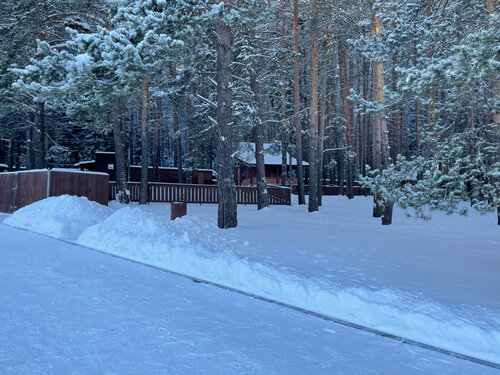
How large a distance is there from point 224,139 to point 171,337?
32.1ft

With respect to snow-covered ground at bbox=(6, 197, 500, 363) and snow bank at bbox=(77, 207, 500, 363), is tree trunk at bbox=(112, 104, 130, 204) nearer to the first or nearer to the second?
snow-covered ground at bbox=(6, 197, 500, 363)

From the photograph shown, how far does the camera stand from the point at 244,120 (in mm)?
22359

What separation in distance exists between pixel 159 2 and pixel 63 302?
787cm

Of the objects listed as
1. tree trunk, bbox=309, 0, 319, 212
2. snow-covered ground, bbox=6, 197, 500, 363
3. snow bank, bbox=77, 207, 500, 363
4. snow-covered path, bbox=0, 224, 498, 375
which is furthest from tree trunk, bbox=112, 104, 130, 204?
snow-covered path, bbox=0, 224, 498, 375

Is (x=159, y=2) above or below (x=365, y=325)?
above

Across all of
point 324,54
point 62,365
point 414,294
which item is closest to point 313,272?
point 414,294

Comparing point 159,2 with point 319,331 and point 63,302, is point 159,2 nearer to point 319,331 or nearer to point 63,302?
point 63,302

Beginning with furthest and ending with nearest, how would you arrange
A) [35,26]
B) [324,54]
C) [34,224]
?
[324,54] < [35,26] < [34,224]

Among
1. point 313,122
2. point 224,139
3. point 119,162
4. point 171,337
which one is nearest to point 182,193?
point 119,162

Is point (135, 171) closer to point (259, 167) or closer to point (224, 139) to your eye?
point (259, 167)

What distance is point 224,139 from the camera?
13.6m

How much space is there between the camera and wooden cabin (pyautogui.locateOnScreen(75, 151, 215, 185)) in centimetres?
3347

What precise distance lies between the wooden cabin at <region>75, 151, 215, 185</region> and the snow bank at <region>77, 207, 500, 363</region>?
69.3ft

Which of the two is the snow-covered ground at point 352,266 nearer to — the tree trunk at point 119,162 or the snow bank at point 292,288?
the snow bank at point 292,288
